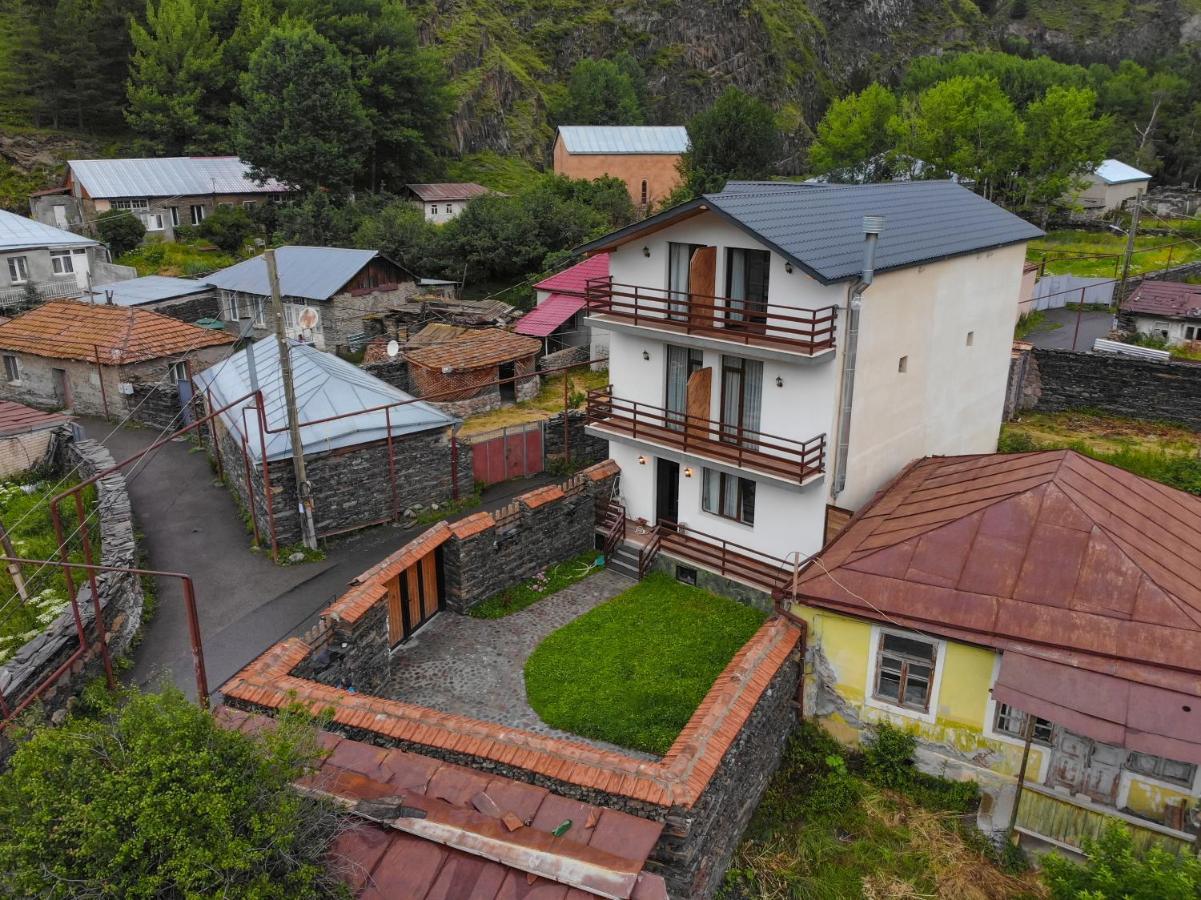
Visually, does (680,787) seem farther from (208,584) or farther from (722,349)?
(208,584)

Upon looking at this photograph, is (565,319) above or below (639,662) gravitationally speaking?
above

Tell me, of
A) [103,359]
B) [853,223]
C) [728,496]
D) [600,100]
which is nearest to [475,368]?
[103,359]

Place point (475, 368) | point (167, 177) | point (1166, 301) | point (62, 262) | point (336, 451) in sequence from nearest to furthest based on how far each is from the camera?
point (336, 451) → point (475, 368) → point (1166, 301) → point (62, 262) → point (167, 177)

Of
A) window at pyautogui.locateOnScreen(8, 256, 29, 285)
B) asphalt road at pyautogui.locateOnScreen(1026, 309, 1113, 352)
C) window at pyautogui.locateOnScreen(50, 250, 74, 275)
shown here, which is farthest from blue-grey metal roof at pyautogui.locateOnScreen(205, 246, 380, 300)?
asphalt road at pyautogui.locateOnScreen(1026, 309, 1113, 352)

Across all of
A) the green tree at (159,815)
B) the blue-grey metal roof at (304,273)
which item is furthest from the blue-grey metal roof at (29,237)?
the green tree at (159,815)

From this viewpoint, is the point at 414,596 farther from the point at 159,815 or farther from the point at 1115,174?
the point at 1115,174

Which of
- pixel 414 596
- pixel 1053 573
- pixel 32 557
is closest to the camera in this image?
pixel 1053 573

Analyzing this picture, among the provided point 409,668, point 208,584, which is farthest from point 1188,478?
point 208,584
